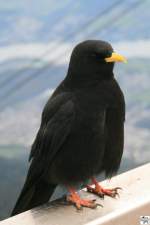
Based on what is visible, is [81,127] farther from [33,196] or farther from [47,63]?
[47,63]

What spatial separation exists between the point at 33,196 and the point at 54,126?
0.17 meters

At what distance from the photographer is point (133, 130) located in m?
2.73

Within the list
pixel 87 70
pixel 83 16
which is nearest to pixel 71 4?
pixel 83 16

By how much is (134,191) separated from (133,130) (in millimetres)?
1460

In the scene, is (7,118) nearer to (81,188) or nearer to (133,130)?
(133,130)

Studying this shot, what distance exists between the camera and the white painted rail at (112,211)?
3.63 ft

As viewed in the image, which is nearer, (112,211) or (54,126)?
(112,211)

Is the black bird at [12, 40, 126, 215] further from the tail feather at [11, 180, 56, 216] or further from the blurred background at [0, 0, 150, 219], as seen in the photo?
the blurred background at [0, 0, 150, 219]

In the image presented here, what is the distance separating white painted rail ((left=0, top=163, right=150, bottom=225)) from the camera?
1107 mm

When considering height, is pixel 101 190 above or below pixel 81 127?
below

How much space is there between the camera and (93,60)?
134 cm

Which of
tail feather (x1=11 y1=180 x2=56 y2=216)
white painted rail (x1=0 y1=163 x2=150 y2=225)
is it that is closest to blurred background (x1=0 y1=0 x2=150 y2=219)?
tail feather (x1=11 y1=180 x2=56 y2=216)

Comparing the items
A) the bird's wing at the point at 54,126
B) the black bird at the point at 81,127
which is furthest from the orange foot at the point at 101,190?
the bird's wing at the point at 54,126

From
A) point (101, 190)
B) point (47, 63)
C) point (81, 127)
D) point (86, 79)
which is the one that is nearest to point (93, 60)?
point (86, 79)
